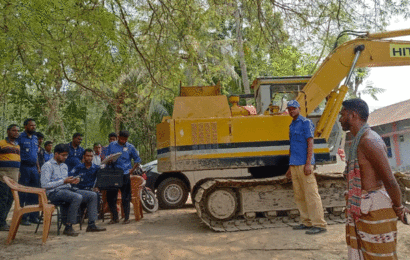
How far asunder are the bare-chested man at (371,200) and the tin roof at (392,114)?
1993 centimetres

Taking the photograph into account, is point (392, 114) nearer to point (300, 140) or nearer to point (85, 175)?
point (300, 140)

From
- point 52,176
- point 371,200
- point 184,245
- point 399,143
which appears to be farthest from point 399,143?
point 371,200

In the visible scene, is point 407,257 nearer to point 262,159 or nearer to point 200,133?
point 262,159

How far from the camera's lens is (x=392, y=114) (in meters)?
23.2

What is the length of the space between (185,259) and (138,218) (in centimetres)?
314

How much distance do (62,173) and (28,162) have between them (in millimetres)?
1676

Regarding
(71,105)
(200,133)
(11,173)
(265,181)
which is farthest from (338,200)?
(71,105)

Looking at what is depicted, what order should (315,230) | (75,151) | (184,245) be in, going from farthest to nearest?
(75,151) → (315,230) → (184,245)

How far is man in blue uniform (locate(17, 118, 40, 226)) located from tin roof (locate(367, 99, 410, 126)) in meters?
19.5

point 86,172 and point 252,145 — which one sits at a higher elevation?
point 252,145

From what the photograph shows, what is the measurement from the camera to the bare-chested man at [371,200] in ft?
8.60

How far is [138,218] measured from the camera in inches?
292

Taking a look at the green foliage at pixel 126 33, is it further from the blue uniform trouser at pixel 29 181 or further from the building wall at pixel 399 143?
the building wall at pixel 399 143

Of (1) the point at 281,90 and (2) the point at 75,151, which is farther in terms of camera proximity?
(2) the point at 75,151
